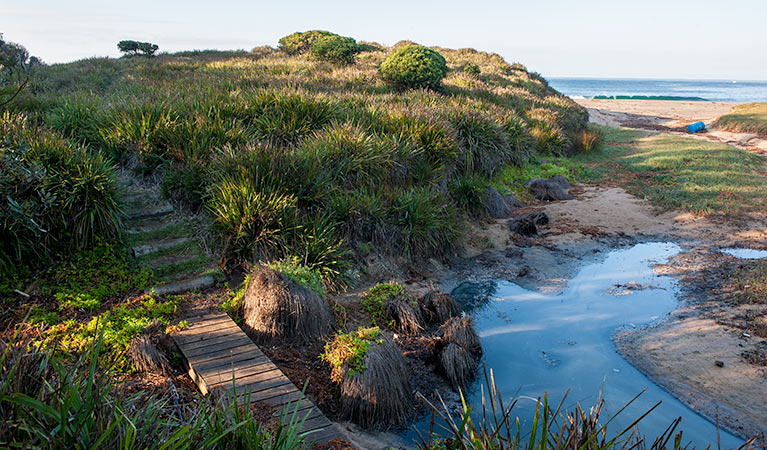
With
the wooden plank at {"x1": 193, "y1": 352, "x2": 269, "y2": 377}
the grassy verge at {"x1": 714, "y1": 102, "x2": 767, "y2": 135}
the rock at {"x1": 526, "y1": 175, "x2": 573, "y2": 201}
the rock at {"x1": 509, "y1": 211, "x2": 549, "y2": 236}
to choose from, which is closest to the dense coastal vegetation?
the rock at {"x1": 526, "y1": 175, "x2": 573, "y2": 201}

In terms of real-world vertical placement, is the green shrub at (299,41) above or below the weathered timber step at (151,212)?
above

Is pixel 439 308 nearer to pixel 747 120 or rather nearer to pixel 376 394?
pixel 376 394

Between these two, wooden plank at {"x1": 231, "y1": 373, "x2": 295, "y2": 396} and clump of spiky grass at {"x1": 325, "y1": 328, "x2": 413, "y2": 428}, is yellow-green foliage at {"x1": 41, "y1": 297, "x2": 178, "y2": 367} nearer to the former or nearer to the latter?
wooden plank at {"x1": 231, "y1": 373, "x2": 295, "y2": 396}

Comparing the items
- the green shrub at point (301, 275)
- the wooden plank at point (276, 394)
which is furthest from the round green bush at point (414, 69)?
the wooden plank at point (276, 394)

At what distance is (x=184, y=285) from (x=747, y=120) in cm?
3159

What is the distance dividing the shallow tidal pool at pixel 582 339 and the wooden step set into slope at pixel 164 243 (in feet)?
12.3

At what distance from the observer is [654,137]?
23.6 meters

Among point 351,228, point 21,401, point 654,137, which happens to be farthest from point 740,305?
point 654,137

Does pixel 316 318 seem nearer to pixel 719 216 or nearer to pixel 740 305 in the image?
pixel 740 305

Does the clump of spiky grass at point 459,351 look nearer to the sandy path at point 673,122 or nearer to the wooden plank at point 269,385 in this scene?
the wooden plank at point 269,385

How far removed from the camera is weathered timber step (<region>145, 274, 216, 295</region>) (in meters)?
6.44

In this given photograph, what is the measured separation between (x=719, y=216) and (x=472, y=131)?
6039 millimetres

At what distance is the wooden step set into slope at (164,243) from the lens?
674cm

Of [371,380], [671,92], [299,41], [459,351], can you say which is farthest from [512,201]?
[671,92]
